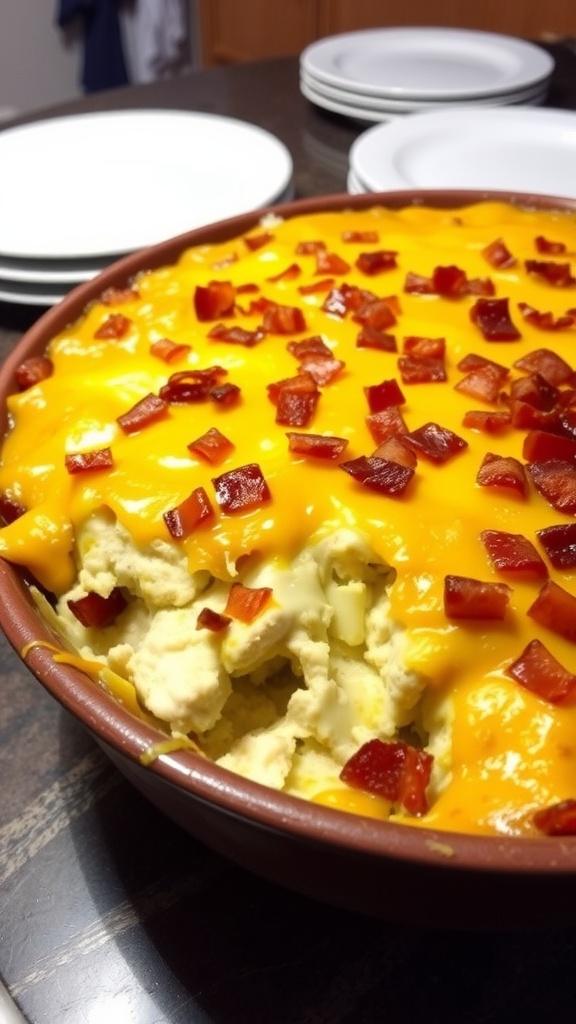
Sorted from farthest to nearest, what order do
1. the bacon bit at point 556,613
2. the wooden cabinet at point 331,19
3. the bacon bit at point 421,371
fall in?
the wooden cabinet at point 331,19
the bacon bit at point 421,371
the bacon bit at point 556,613

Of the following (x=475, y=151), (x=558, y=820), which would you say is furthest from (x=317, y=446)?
(x=475, y=151)

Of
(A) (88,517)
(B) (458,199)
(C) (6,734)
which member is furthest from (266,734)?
(B) (458,199)

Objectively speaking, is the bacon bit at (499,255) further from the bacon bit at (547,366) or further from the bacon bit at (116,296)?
the bacon bit at (116,296)

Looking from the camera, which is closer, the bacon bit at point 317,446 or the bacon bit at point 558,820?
the bacon bit at point 558,820

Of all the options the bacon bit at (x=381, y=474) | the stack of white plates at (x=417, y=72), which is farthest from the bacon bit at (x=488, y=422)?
the stack of white plates at (x=417, y=72)

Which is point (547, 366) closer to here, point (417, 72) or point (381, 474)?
point (381, 474)

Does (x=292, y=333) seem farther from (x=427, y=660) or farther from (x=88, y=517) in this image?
(x=427, y=660)

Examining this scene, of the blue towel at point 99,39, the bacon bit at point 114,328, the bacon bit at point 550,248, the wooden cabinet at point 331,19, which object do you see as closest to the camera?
the bacon bit at point 114,328
